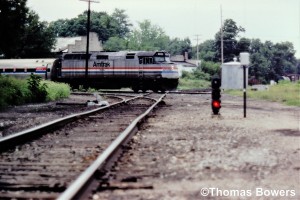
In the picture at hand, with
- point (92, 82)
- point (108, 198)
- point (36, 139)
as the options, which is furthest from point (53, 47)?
point (108, 198)

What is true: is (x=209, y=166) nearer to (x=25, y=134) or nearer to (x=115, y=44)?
(x=25, y=134)

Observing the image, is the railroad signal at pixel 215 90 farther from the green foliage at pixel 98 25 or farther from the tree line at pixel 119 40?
the green foliage at pixel 98 25

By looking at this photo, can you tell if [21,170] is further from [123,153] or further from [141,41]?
[141,41]

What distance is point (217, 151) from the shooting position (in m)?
5.90

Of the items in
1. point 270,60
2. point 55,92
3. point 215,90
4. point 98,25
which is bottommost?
point 55,92

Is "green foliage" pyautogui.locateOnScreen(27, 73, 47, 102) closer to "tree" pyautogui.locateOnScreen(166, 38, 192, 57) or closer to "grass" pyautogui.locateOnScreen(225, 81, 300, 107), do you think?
"grass" pyautogui.locateOnScreen(225, 81, 300, 107)

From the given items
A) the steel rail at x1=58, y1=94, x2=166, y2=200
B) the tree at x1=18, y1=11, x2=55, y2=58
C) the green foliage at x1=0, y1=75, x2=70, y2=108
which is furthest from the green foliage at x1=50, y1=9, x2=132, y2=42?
the steel rail at x1=58, y1=94, x2=166, y2=200

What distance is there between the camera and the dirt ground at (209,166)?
374 centimetres

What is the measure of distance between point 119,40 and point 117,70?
84.4m

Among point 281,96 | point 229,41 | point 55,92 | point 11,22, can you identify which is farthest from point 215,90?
point 229,41

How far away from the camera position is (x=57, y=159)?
521 cm

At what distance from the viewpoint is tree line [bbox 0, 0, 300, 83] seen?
130ft

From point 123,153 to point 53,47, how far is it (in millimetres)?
59485

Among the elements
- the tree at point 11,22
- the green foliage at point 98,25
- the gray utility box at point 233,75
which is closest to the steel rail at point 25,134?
the gray utility box at point 233,75
